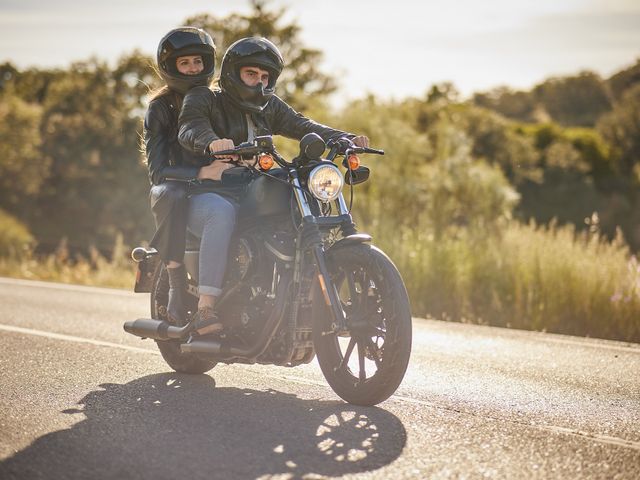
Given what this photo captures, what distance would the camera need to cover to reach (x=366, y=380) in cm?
553

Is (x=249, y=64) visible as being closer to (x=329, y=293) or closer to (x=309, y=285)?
(x=309, y=285)

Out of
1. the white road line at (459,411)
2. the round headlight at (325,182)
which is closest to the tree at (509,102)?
the white road line at (459,411)

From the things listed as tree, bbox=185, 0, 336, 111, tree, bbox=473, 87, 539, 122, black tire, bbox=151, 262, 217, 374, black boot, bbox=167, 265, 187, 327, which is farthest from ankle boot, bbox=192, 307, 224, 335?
tree, bbox=473, 87, 539, 122

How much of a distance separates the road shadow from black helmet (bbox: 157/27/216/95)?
2212 mm

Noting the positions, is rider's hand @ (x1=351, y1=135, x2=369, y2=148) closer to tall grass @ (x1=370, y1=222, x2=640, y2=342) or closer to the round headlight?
the round headlight

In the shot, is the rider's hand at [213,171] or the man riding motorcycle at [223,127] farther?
the rider's hand at [213,171]

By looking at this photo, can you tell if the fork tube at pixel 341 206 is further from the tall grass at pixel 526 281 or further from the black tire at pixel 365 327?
the tall grass at pixel 526 281

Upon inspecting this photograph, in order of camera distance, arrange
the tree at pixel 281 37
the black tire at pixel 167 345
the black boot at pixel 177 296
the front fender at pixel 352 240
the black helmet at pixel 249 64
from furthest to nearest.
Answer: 1. the tree at pixel 281 37
2. the black tire at pixel 167 345
3. the black boot at pixel 177 296
4. the black helmet at pixel 249 64
5. the front fender at pixel 352 240

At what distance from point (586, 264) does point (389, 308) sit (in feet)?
20.4

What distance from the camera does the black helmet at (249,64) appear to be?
20.5 ft

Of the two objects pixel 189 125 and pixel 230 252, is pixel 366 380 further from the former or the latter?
pixel 189 125

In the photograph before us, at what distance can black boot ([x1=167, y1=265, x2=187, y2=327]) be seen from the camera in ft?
22.0

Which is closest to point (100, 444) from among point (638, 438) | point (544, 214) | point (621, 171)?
point (638, 438)

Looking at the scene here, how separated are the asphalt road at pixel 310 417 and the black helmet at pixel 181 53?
209 cm
